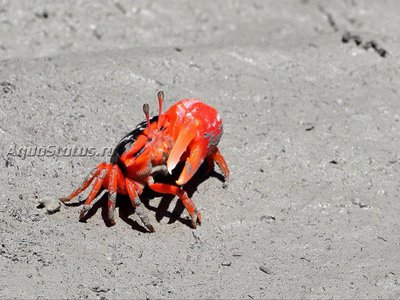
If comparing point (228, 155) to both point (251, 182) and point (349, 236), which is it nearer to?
point (251, 182)

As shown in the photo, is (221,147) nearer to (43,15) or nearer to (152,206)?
(152,206)

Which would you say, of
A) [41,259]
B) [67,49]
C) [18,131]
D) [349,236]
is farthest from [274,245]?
[67,49]

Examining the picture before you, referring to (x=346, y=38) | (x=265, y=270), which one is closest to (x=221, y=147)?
(x=265, y=270)

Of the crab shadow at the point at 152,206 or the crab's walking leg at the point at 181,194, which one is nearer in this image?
the crab's walking leg at the point at 181,194

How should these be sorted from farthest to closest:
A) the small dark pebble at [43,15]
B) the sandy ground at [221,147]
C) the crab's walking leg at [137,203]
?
the small dark pebble at [43,15], the crab's walking leg at [137,203], the sandy ground at [221,147]

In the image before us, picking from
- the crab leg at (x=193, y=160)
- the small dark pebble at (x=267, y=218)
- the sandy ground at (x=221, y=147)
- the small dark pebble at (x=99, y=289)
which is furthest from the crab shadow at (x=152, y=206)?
the small dark pebble at (x=99, y=289)

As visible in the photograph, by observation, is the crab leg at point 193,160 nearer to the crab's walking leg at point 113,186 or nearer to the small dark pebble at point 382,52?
the crab's walking leg at point 113,186

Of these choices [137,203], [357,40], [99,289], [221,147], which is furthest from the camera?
[357,40]
